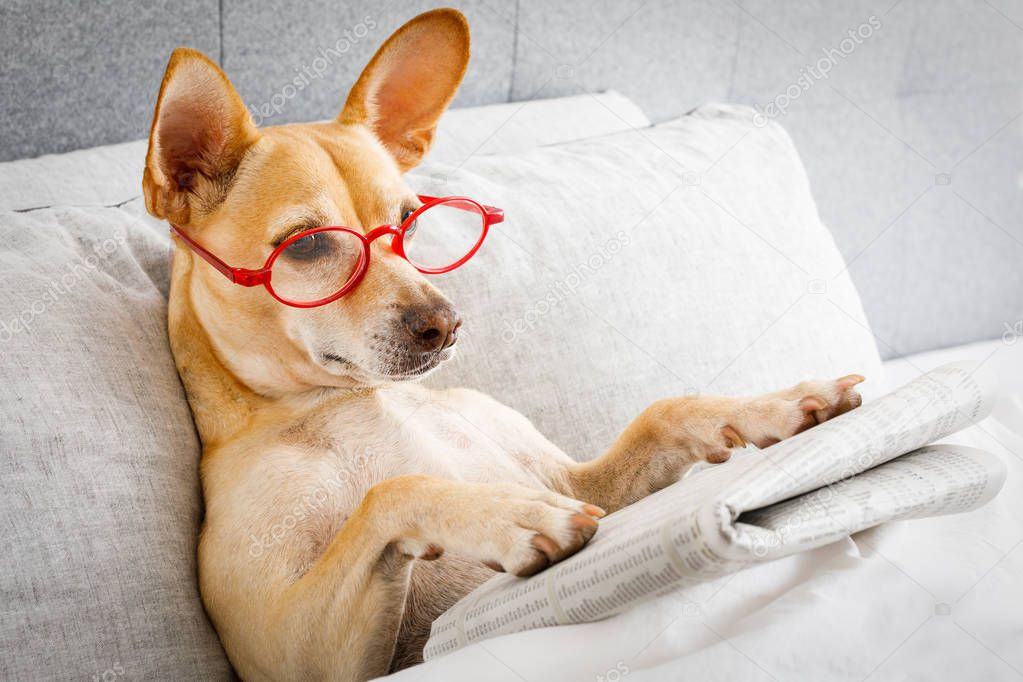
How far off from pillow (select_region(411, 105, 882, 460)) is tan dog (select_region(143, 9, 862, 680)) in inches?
5.6

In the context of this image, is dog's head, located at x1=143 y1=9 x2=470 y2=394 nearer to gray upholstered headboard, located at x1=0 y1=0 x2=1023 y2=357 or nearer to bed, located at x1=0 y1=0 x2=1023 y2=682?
bed, located at x1=0 y1=0 x2=1023 y2=682

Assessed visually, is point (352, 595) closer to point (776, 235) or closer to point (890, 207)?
point (776, 235)

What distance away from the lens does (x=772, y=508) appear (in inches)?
30.6

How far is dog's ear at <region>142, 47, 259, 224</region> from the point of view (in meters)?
1.06

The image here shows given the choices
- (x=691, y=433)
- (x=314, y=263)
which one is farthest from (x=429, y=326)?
(x=691, y=433)

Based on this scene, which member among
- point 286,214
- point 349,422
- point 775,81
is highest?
point 775,81

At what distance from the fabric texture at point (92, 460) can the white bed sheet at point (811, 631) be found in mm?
375

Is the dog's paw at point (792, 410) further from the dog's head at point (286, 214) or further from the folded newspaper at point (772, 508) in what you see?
the dog's head at point (286, 214)

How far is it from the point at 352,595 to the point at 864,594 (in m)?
0.53

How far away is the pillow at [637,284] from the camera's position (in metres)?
1.46

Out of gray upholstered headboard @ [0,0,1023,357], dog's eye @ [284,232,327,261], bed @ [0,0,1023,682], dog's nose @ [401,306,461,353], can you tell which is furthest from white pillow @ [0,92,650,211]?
dog's nose @ [401,306,461,353]

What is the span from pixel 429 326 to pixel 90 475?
1.42 ft

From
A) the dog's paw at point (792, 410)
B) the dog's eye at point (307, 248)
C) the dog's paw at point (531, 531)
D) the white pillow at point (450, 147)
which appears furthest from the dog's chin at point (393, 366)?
the white pillow at point (450, 147)

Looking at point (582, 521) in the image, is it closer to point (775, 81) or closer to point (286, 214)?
point (286, 214)
